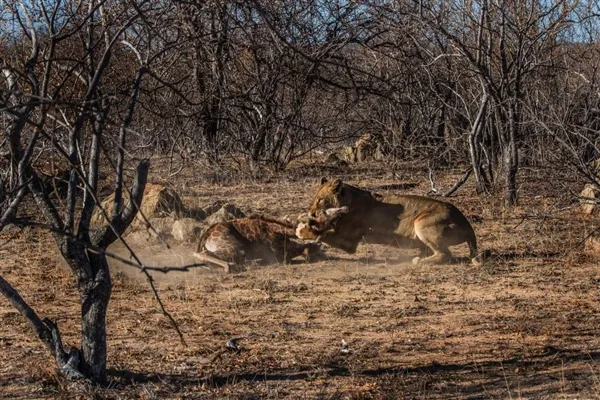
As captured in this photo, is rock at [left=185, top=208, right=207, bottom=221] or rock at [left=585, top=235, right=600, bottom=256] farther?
rock at [left=185, top=208, right=207, bottom=221]

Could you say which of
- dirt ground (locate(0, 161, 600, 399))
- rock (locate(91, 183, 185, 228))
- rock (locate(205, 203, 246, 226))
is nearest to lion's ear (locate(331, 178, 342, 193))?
dirt ground (locate(0, 161, 600, 399))

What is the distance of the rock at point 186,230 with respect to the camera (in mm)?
11703

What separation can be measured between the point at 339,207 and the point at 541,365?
175 inches

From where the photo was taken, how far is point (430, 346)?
7.36 m

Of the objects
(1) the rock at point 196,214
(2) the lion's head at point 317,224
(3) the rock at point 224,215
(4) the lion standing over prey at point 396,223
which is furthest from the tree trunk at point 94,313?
(1) the rock at point 196,214

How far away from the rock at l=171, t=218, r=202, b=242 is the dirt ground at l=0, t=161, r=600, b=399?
Result: 0.34 meters

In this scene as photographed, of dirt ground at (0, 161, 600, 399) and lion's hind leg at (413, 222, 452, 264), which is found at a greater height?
lion's hind leg at (413, 222, 452, 264)

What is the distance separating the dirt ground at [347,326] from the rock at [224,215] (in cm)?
98

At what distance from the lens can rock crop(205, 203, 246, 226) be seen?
40.3ft

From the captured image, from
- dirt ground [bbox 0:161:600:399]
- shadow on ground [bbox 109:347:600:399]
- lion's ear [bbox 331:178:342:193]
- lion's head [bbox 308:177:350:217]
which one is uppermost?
lion's ear [bbox 331:178:342:193]

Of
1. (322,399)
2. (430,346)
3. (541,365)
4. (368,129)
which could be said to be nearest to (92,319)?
(322,399)

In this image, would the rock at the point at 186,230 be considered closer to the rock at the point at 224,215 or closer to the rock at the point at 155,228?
the rock at the point at 155,228

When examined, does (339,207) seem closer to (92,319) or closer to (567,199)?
(567,199)

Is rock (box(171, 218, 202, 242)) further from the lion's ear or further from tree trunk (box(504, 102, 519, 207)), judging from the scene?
tree trunk (box(504, 102, 519, 207))
